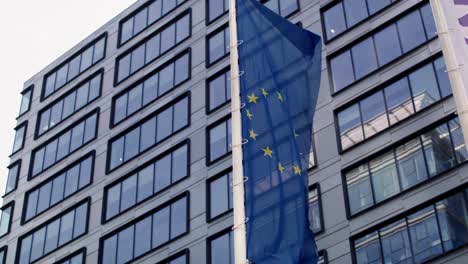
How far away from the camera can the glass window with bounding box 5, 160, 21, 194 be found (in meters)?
59.8

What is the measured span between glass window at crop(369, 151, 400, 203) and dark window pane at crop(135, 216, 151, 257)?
1432cm

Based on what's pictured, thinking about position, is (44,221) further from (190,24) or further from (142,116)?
(190,24)

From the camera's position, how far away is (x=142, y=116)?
171ft

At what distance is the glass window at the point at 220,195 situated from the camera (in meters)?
43.3

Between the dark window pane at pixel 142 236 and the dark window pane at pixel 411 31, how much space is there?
56.3ft

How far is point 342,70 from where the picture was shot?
138ft

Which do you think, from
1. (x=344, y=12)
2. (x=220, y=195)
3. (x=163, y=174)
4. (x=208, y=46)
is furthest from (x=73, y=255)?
(x=344, y=12)

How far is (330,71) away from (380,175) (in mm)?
7315

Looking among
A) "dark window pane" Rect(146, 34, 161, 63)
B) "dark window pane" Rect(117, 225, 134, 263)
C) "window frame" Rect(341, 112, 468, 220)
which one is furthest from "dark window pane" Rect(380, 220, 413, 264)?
"dark window pane" Rect(146, 34, 161, 63)

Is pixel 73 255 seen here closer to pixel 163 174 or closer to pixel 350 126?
pixel 163 174

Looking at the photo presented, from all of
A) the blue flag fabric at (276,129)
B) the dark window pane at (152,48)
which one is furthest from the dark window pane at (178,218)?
the blue flag fabric at (276,129)

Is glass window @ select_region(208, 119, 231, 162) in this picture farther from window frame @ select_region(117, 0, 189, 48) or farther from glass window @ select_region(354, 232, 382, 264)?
window frame @ select_region(117, 0, 189, 48)

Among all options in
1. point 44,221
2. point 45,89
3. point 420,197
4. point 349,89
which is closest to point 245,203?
point 420,197

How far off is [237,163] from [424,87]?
2119 cm
